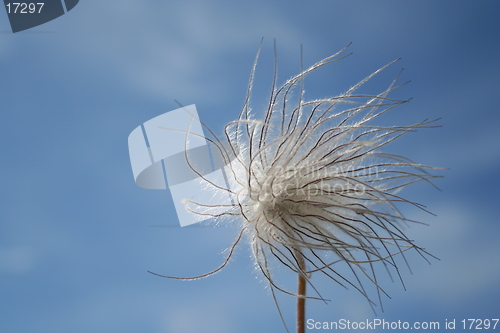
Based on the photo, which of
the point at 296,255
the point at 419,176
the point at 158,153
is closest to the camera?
the point at 296,255

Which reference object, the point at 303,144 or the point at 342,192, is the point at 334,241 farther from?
the point at 303,144

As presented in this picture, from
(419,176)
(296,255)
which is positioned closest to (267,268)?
(296,255)

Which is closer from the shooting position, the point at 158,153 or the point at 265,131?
the point at 265,131

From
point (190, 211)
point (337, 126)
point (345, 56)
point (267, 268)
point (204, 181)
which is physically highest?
point (345, 56)

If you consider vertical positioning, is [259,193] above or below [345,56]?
below

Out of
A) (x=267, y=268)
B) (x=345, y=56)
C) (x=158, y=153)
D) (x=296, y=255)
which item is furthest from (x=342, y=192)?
(x=158, y=153)

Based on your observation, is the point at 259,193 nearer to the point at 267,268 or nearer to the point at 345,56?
the point at 267,268

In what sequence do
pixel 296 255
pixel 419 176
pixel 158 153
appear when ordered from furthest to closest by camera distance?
1. pixel 158 153
2. pixel 419 176
3. pixel 296 255
